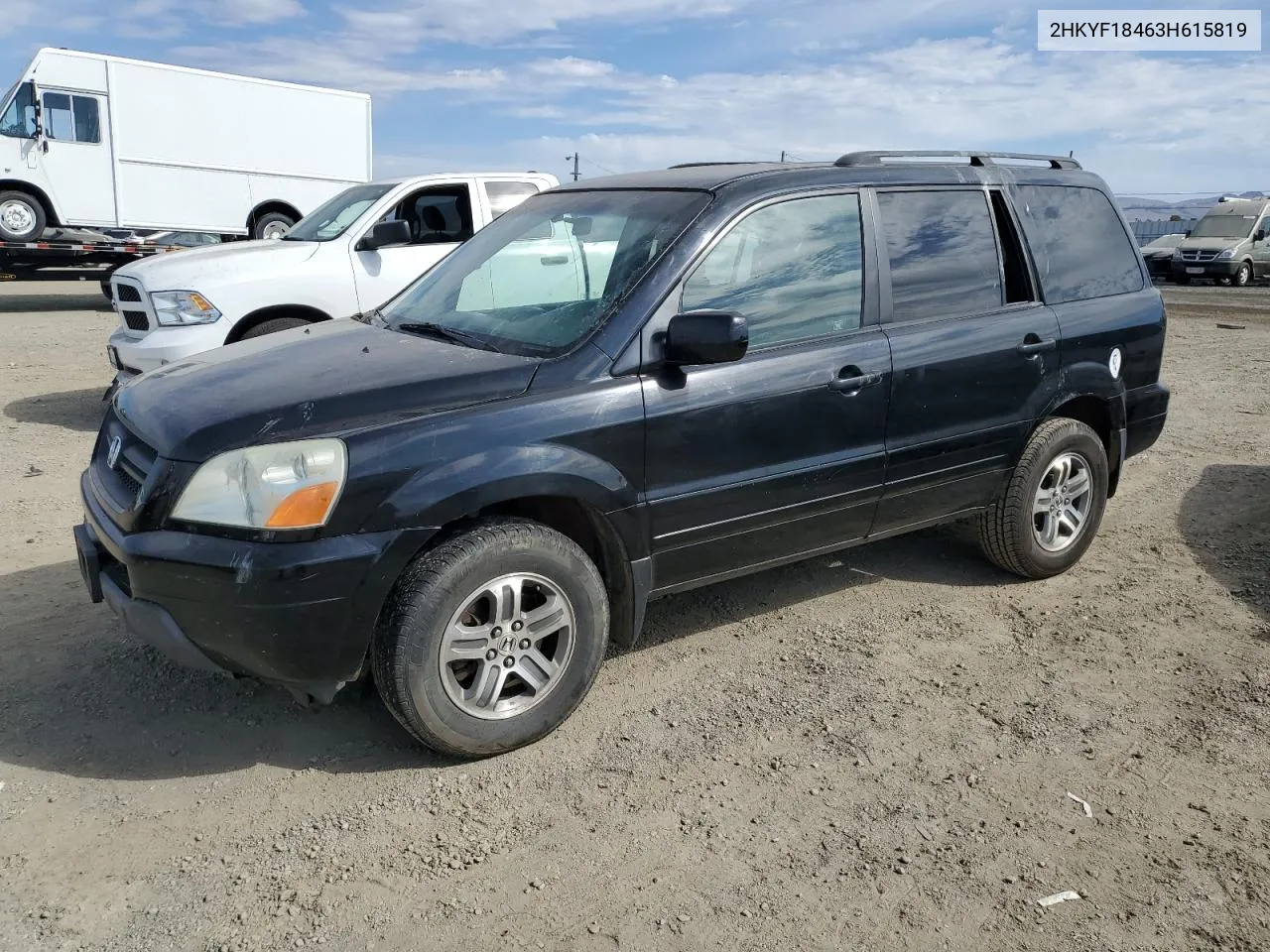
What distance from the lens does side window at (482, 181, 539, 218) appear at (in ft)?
28.7

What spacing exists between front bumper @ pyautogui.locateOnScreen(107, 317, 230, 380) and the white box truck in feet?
33.2

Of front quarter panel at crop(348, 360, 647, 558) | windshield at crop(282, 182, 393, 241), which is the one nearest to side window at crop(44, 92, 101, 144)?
windshield at crop(282, 182, 393, 241)

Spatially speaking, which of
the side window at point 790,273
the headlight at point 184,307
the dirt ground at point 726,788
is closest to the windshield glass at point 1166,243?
the dirt ground at point 726,788

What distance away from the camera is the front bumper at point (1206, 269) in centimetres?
2322

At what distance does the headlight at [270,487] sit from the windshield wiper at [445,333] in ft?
2.65

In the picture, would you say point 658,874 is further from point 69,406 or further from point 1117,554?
point 69,406

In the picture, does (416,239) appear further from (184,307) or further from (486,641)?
(486,641)

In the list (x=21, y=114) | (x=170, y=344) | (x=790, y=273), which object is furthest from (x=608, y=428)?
(x=21, y=114)

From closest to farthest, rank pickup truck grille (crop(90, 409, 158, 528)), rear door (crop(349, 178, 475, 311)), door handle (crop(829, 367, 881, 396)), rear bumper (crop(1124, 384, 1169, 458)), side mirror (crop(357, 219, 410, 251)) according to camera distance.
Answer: pickup truck grille (crop(90, 409, 158, 528)), door handle (crop(829, 367, 881, 396)), rear bumper (crop(1124, 384, 1169, 458)), side mirror (crop(357, 219, 410, 251)), rear door (crop(349, 178, 475, 311))

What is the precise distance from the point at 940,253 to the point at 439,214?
5.23 m

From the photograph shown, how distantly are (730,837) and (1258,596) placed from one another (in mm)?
3122

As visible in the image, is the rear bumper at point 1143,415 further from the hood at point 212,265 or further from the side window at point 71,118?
the side window at point 71,118

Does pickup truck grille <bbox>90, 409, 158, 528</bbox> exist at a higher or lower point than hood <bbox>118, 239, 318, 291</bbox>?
lower

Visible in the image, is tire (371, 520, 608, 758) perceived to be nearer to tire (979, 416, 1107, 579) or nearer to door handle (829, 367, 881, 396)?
door handle (829, 367, 881, 396)
